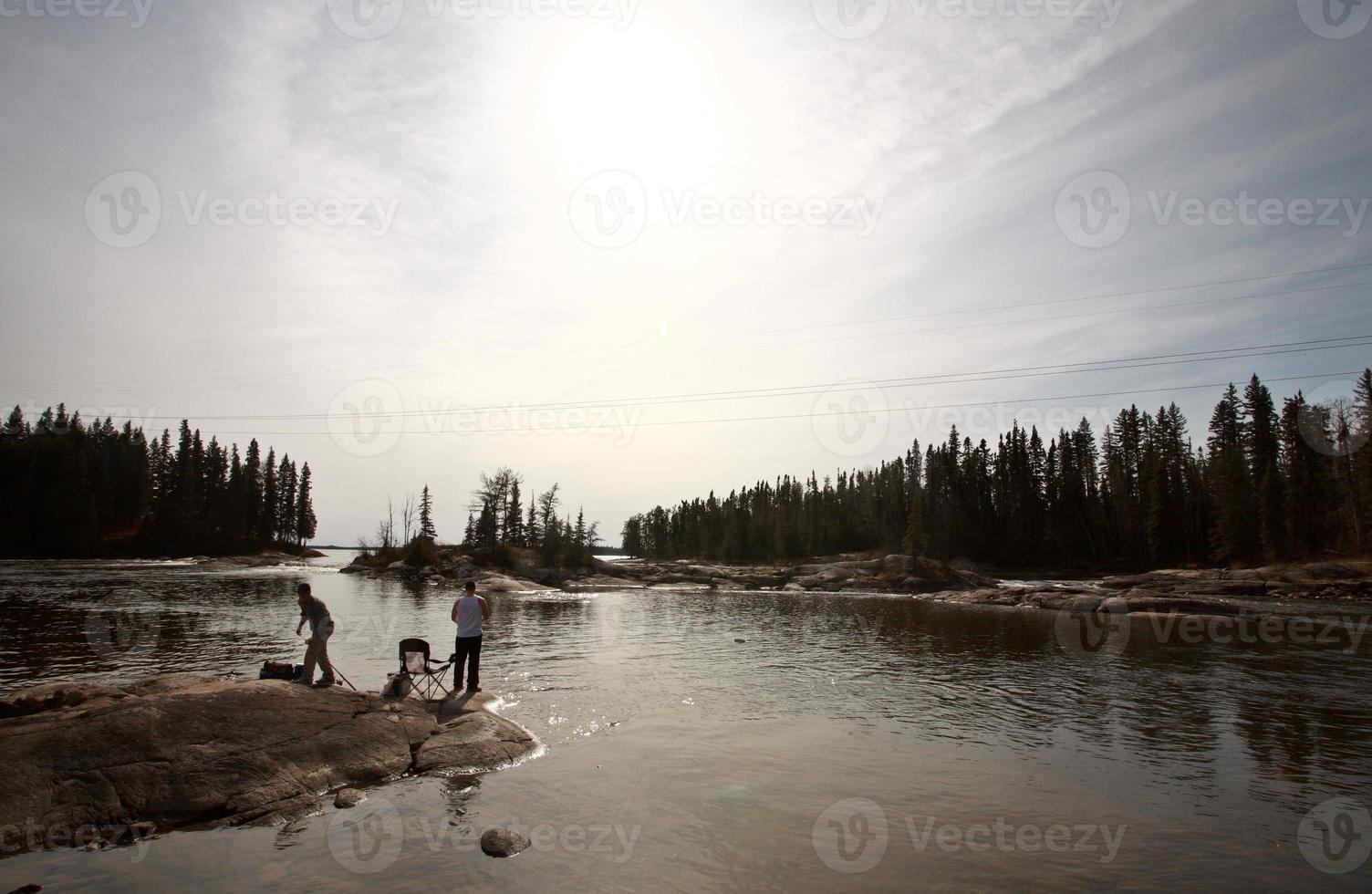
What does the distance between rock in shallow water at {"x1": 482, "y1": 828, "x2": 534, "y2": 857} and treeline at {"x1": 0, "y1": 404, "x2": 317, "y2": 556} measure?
121 metres

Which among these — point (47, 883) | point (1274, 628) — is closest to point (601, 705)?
point (47, 883)

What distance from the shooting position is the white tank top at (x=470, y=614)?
54.3 feet

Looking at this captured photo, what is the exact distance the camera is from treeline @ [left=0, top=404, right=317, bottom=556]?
94.6 metres

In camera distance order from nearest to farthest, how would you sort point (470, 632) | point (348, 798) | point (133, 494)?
point (348, 798), point (470, 632), point (133, 494)

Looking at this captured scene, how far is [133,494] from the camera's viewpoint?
370 feet

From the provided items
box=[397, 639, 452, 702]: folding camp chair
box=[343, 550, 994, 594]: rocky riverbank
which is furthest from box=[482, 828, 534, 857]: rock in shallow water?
box=[343, 550, 994, 594]: rocky riverbank

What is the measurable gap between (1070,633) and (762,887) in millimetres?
35705

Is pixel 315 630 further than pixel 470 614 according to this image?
No

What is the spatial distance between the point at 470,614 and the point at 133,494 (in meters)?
132

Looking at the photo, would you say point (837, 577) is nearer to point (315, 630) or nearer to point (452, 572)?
point (452, 572)

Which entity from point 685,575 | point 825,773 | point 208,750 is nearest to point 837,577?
point 685,575

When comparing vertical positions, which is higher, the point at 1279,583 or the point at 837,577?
the point at 1279,583

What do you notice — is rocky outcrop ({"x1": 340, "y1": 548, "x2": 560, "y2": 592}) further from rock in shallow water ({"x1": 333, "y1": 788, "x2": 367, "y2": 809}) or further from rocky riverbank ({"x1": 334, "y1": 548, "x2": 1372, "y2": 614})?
rock in shallow water ({"x1": 333, "y1": 788, "x2": 367, "y2": 809})

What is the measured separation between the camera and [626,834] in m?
9.50
